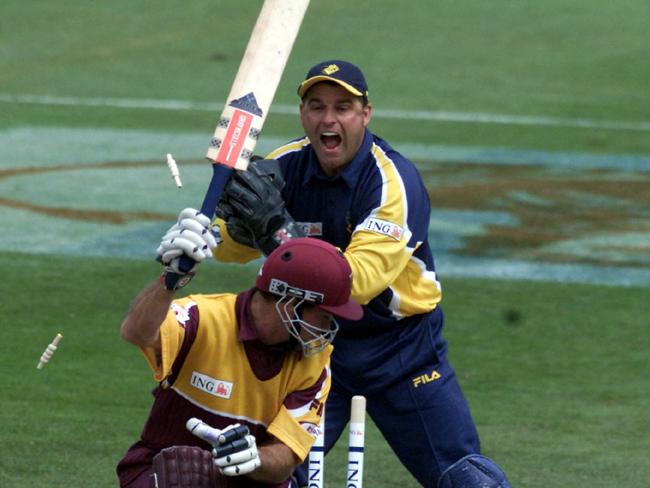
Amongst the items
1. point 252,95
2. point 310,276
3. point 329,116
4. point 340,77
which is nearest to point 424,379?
point 329,116

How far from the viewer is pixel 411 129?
57.8 feet

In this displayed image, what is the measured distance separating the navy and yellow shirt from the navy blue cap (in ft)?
0.93

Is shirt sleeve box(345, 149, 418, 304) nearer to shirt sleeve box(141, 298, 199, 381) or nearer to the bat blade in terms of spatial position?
the bat blade

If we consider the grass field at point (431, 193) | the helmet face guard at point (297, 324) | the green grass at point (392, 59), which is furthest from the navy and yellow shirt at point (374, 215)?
the green grass at point (392, 59)

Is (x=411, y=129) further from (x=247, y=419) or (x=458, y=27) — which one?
A: (x=247, y=419)

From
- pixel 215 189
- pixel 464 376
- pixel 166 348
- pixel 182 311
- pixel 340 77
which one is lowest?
pixel 464 376

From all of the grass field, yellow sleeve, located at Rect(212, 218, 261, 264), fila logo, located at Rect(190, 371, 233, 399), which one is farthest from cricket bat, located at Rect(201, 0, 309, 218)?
the grass field

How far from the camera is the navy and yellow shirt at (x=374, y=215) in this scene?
19.7 ft

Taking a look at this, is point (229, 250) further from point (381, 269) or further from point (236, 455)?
point (236, 455)

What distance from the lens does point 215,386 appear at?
17.2 ft

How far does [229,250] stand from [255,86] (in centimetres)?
105

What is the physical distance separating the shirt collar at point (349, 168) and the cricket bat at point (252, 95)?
73 centimetres

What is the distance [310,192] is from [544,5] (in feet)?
63.8

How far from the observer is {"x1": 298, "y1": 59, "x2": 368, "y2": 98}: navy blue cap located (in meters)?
6.02
